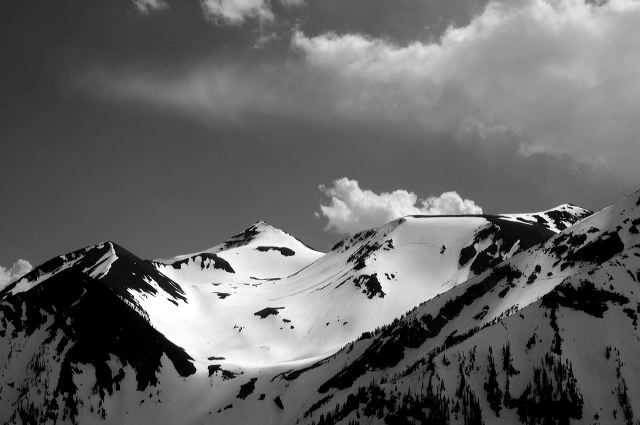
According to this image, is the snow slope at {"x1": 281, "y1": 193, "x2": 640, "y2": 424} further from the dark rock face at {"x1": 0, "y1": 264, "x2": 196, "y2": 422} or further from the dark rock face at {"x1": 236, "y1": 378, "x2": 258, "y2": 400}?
the dark rock face at {"x1": 0, "y1": 264, "x2": 196, "y2": 422}

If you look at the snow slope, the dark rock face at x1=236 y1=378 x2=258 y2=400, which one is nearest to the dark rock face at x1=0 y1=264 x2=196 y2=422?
the dark rock face at x1=236 y1=378 x2=258 y2=400

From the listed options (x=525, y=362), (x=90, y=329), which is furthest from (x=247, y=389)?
(x=525, y=362)

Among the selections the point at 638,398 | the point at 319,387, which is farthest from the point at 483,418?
the point at 319,387

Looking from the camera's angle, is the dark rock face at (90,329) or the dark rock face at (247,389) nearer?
the dark rock face at (247,389)

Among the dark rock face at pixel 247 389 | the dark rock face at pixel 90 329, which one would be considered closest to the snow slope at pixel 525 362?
the dark rock face at pixel 247 389

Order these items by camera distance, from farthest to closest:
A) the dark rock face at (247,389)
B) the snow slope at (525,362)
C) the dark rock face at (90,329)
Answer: the dark rock face at (90,329), the dark rock face at (247,389), the snow slope at (525,362)

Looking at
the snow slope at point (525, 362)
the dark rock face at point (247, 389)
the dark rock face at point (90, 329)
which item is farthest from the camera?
the dark rock face at point (90, 329)

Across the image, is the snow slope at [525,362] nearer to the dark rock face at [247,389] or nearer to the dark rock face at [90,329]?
the dark rock face at [247,389]

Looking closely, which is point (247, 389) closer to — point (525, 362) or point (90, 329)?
point (90, 329)

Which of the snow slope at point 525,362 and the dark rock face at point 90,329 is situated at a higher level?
the dark rock face at point 90,329

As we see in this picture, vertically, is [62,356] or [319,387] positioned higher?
[62,356]

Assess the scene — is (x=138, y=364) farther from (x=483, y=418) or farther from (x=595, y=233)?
(x=595, y=233)
